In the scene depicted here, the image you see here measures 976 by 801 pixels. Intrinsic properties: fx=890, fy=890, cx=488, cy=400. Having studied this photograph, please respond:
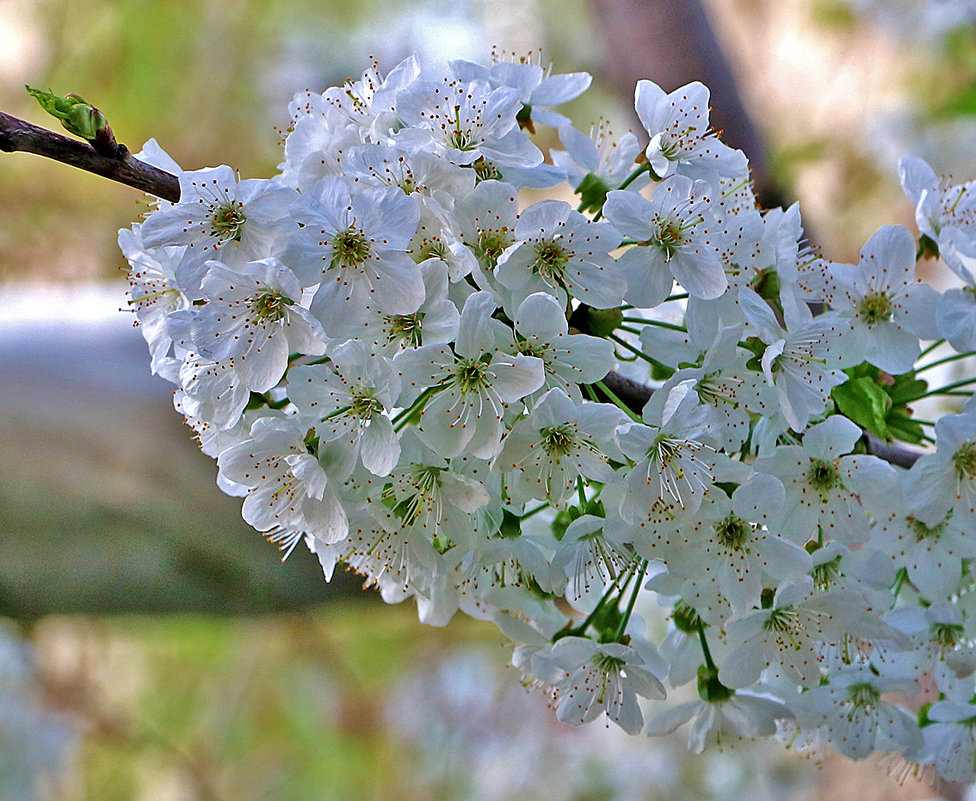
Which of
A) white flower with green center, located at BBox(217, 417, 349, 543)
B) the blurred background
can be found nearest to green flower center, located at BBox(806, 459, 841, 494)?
white flower with green center, located at BBox(217, 417, 349, 543)

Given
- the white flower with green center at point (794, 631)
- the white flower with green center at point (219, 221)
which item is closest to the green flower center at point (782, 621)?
the white flower with green center at point (794, 631)

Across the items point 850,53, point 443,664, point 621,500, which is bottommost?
point 443,664

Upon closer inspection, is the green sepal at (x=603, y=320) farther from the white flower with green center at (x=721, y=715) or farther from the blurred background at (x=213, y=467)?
the blurred background at (x=213, y=467)

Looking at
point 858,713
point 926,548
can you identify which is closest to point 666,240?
point 926,548

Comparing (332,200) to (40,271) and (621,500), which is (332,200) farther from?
(40,271)

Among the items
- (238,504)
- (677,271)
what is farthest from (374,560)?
(238,504)

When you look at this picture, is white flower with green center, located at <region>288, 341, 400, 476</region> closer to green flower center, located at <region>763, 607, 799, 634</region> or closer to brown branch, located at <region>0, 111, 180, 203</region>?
brown branch, located at <region>0, 111, 180, 203</region>
